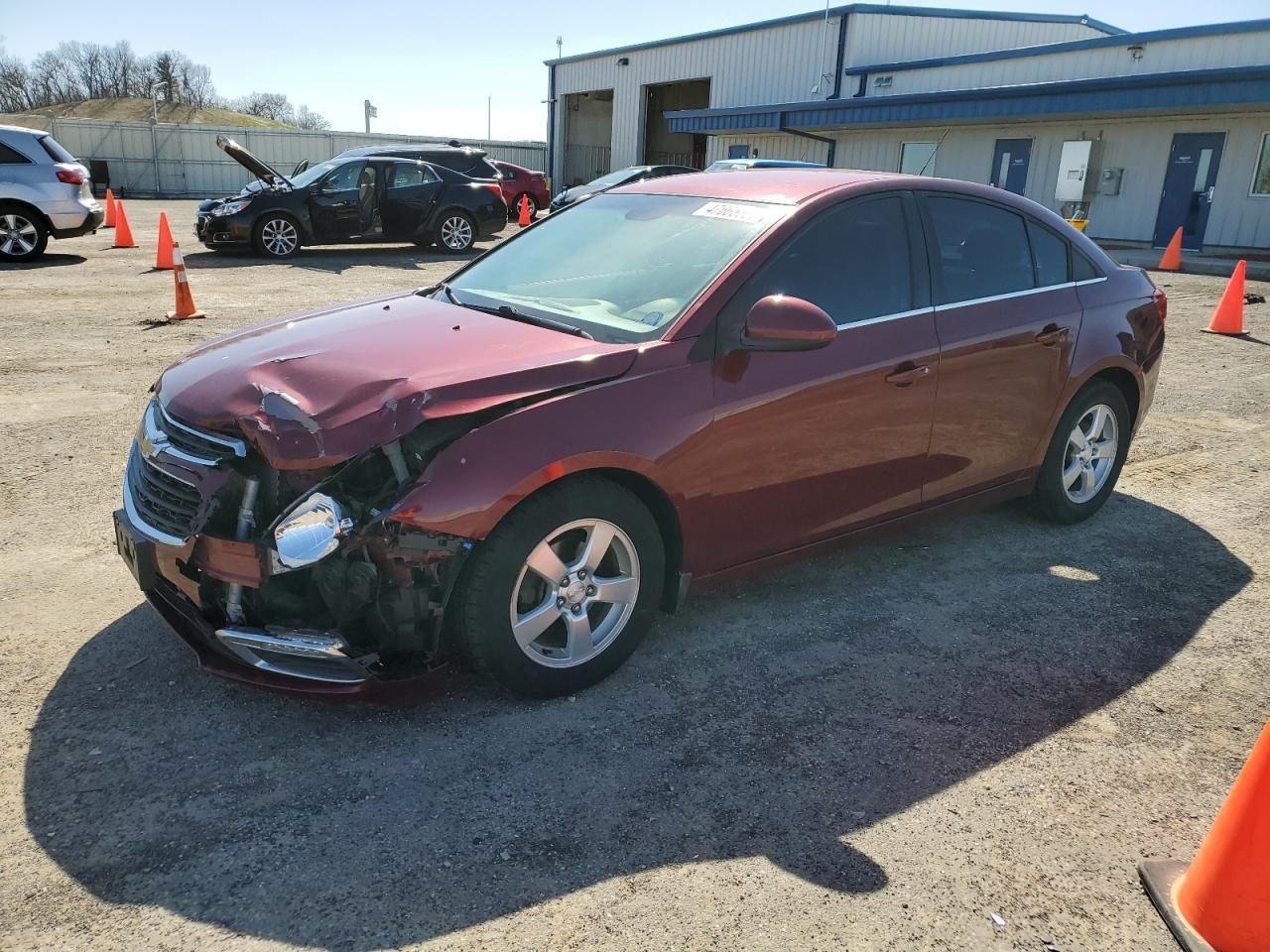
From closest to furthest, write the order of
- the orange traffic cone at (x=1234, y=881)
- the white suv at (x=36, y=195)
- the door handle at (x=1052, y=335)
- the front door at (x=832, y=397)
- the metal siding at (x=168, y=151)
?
the orange traffic cone at (x=1234, y=881) < the front door at (x=832, y=397) < the door handle at (x=1052, y=335) < the white suv at (x=36, y=195) < the metal siding at (x=168, y=151)

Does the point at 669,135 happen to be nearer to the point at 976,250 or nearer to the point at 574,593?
the point at 976,250

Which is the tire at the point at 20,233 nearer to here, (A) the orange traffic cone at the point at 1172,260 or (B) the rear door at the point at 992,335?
(B) the rear door at the point at 992,335

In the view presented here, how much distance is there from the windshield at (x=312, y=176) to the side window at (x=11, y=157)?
3538mm

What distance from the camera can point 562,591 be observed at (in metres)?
3.13

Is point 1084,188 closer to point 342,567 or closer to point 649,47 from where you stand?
point 649,47

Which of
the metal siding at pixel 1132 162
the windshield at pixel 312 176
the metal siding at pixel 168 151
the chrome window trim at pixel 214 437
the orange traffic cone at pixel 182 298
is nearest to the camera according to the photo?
the chrome window trim at pixel 214 437

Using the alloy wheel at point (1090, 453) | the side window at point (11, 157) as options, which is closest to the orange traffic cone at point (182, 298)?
the side window at point (11, 157)

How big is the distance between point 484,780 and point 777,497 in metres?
1.51

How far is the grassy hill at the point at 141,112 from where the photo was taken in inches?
3019

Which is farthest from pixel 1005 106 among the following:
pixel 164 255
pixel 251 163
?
pixel 164 255

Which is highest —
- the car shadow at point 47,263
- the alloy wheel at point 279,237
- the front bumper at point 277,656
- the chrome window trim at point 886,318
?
the chrome window trim at point 886,318

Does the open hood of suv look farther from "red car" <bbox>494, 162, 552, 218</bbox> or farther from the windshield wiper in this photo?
the windshield wiper

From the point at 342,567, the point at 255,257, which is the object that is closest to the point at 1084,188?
the point at 255,257

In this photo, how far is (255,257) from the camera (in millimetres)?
14812
